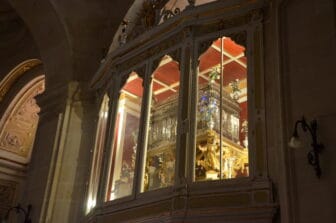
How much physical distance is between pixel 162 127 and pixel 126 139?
34.6 inches

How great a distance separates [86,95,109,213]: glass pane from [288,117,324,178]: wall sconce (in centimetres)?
398

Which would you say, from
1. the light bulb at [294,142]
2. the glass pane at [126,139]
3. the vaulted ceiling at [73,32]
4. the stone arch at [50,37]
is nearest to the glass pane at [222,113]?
the light bulb at [294,142]

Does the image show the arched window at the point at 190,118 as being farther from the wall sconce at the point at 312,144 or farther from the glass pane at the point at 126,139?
the wall sconce at the point at 312,144

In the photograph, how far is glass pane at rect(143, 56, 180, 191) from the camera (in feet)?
26.4

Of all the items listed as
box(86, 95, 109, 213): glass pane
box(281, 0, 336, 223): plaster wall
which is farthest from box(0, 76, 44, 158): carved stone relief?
box(281, 0, 336, 223): plaster wall

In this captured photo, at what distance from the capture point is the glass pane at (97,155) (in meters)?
9.32

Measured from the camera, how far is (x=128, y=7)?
36.8 ft

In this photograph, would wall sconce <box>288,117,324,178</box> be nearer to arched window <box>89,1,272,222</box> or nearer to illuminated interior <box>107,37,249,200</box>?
arched window <box>89,1,272,222</box>

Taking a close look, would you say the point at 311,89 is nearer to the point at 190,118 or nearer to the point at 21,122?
the point at 190,118

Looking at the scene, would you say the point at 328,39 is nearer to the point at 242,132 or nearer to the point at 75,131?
the point at 242,132

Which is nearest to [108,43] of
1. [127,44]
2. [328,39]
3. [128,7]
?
[128,7]

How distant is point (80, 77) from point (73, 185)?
240cm

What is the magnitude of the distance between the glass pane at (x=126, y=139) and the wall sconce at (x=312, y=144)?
3.03 metres

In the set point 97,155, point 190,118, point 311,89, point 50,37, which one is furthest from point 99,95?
point 311,89
